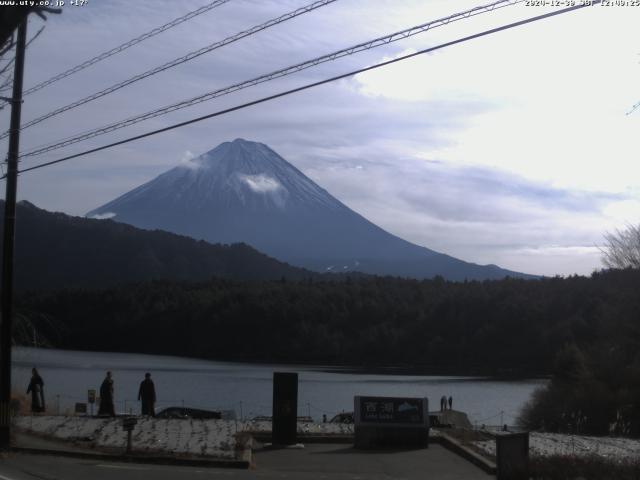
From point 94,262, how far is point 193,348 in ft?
191

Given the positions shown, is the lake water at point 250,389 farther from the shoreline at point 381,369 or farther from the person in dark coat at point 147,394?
the person in dark coat at point 147,394

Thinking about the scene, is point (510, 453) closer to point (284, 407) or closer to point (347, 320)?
point (284, 407)

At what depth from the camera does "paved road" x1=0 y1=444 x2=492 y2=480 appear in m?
15.8

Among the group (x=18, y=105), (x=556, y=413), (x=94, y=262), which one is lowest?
(x=556, y=413)

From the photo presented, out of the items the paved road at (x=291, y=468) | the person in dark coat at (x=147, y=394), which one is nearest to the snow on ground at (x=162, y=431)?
the paved road at (x=291, y=468)

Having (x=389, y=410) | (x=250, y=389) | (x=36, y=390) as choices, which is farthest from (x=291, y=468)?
(x=250, y=389)

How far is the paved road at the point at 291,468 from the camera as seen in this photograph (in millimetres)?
15750

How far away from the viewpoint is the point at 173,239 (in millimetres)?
183750

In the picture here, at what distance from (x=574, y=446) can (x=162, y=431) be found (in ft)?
29.8

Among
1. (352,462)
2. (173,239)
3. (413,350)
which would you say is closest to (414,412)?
(352,462)

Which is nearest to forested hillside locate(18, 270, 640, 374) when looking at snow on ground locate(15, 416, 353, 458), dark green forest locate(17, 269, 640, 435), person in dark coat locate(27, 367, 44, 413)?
dark green forest locate(17, 269, 640, 435)

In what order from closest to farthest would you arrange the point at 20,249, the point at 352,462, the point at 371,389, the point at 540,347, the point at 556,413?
the point at 352,462, the point at 556,413, the point at 371,389, the point at 540,347, the point at 20,249

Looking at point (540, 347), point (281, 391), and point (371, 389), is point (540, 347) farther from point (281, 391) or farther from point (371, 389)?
point (281, 391)

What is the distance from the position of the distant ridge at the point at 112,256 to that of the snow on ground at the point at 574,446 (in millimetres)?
136371
